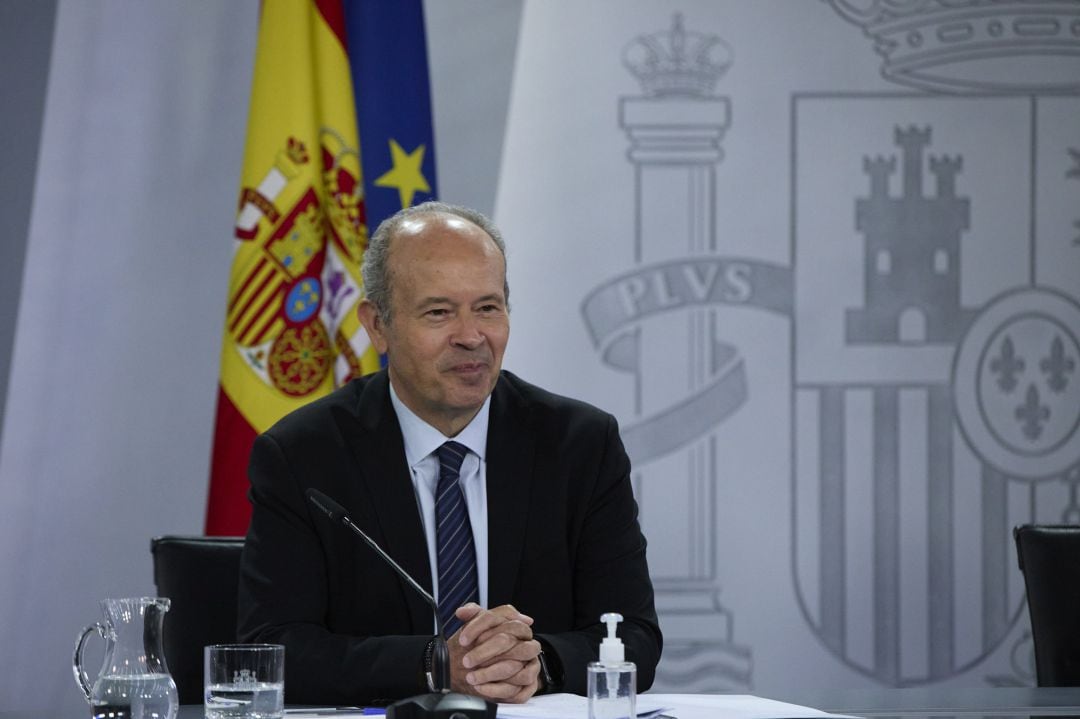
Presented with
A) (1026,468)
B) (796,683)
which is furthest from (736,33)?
(796,683)

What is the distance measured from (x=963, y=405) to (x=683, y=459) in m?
0.85

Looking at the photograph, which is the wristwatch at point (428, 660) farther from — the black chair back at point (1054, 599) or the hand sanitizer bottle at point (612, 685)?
the black chair back at point (1054, 599)

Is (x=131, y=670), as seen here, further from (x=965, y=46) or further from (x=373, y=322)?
(x=965, y=46)

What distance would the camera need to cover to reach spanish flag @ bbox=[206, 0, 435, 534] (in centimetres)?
356

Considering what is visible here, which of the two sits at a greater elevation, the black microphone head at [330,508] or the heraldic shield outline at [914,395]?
the heraldic shield outline at [914,395]

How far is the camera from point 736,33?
158 inches

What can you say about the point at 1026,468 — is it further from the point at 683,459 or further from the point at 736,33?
the point at 736,33

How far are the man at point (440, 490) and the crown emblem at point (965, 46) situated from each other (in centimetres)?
223

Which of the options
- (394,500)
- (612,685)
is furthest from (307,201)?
(612,685)

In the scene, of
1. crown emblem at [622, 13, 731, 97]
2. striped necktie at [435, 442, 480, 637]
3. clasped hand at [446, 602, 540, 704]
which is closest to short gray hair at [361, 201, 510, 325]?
striped necktie at [435, 442, 480, 637]

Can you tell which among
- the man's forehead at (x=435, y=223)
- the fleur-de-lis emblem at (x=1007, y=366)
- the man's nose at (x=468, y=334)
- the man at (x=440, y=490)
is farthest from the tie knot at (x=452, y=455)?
the fleur-de-lis emblem at (x=1007, y=366)

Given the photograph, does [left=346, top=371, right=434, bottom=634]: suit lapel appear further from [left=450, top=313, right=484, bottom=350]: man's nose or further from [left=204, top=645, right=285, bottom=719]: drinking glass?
[left=204, top=645, right=285, bottom=719]: drinking glass

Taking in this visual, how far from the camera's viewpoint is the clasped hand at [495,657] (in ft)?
5.75

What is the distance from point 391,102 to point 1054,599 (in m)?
2.16
